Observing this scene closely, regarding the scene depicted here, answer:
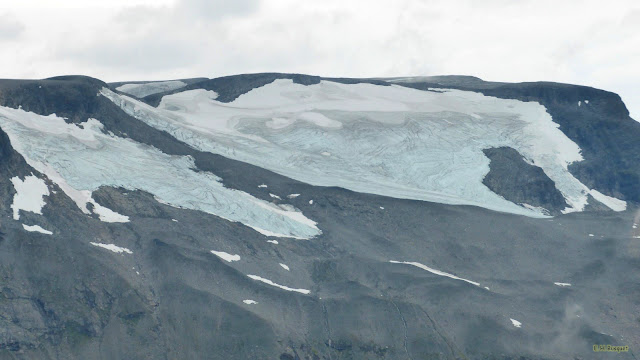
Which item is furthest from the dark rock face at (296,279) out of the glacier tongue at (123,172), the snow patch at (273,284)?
the glacier tongue at (123,172)

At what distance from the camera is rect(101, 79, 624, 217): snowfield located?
123750 millimetres

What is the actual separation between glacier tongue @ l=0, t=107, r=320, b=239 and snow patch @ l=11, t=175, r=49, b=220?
251 centimetres

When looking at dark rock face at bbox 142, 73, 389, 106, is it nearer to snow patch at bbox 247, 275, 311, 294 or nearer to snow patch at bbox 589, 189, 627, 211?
snow patch at bbox 589, 189, 627, 211

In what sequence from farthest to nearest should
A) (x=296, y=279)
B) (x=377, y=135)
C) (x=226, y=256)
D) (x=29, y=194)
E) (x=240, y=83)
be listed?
(x=240, y=83)
(x=377, y=135)
(x=226, y=256)
(x=296, y=279)
(x=29, y=194)

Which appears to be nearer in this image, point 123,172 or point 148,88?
point 123,172

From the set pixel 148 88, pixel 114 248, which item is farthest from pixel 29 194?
pixel 148 88

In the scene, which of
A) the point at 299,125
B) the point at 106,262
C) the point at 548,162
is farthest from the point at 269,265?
the point at 548,162

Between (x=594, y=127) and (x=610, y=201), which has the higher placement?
(x=594, y=127)

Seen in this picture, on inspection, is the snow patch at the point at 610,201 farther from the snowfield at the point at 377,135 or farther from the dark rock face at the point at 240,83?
the dark rock face at the point at 240,83

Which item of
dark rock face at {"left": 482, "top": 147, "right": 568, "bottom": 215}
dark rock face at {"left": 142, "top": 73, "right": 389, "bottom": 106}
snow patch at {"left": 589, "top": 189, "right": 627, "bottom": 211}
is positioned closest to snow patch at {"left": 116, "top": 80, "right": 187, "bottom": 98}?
dark rock face at {"left": 142, "top": 73, "right": 389, "bottom": 106}

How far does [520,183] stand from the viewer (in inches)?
5049

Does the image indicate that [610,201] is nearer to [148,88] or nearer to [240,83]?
[240,83]

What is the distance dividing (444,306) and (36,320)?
34512 mm

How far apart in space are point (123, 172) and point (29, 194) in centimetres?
1308
